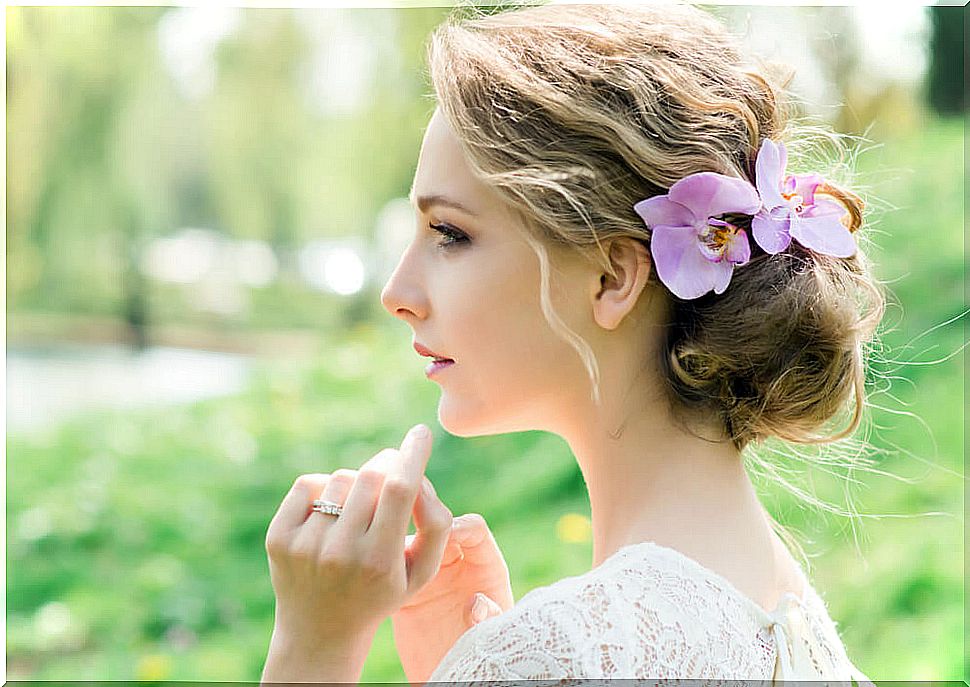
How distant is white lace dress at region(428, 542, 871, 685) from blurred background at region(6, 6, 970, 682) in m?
0.41

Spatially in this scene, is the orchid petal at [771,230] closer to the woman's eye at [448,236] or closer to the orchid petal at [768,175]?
the orchid petal at [768,175]

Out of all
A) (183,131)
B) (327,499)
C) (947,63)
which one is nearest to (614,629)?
(327,499)

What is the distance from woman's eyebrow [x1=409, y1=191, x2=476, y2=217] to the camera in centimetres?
134

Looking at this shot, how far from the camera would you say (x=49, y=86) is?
9.47 m

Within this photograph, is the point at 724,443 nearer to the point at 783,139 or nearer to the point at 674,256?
the point at 674,256

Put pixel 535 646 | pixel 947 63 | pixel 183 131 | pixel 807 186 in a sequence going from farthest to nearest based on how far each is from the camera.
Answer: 1. pixel 183 131
2. pixel 947 63
3. pixel 807 186
4. pixel 535 646

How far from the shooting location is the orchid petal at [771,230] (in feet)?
4.35

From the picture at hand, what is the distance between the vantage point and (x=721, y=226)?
133cm

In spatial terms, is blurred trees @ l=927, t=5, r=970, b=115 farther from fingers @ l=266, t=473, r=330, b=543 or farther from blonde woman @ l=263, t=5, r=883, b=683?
fingers @ l=266, t=473, r=330, b=543

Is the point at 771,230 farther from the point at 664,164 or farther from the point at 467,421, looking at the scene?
the point at 467,421

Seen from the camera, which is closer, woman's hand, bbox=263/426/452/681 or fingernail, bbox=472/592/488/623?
woman's hand, bbox=263/426/452/681

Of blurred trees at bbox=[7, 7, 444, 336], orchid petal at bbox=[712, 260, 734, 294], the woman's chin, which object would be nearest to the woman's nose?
the woman's chin

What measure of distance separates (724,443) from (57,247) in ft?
33.5

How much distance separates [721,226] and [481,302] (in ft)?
0.97
